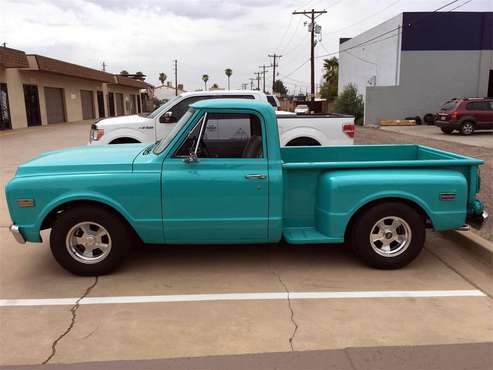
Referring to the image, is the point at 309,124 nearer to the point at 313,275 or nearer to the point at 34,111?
the point at 313,275

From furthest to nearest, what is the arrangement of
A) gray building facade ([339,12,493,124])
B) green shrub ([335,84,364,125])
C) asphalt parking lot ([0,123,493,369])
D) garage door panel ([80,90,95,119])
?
1. garage door panel ([80,90,95,119])
2. green shrub ([335,84,364,125])
3. gray building facade ([339,12,493,124])
4. asphalt parking lot ([0,123,493,369])

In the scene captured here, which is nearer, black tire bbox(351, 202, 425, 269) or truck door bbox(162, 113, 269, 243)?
truck door bbox(162, 113, 269, 243)

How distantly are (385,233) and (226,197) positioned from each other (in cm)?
176

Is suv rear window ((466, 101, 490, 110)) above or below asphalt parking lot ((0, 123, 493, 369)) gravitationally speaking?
above

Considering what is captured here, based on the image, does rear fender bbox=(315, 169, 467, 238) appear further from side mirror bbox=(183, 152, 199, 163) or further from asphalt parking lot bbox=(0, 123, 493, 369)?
side mirror bbox=(183, 152, 199, 163)

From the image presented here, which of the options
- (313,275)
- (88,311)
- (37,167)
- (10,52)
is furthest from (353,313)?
(10,52)

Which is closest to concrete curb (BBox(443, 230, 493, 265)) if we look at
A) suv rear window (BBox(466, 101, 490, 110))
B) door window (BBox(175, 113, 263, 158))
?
door window (BBox(175, 113, 263, 158))

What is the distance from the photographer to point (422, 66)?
103ft

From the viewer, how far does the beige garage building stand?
24500 millimetres

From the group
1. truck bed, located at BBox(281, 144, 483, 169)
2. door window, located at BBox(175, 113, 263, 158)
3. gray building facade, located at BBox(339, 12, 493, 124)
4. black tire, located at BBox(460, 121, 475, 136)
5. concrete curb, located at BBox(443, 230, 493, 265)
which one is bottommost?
concrete curb, located at BBox(443, 230, 493, 265)

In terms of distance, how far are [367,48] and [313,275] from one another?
36744mm

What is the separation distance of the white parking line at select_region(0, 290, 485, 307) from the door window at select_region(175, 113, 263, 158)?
1440mm

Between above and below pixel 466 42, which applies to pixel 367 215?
below

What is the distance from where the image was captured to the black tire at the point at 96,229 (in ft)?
15.2
